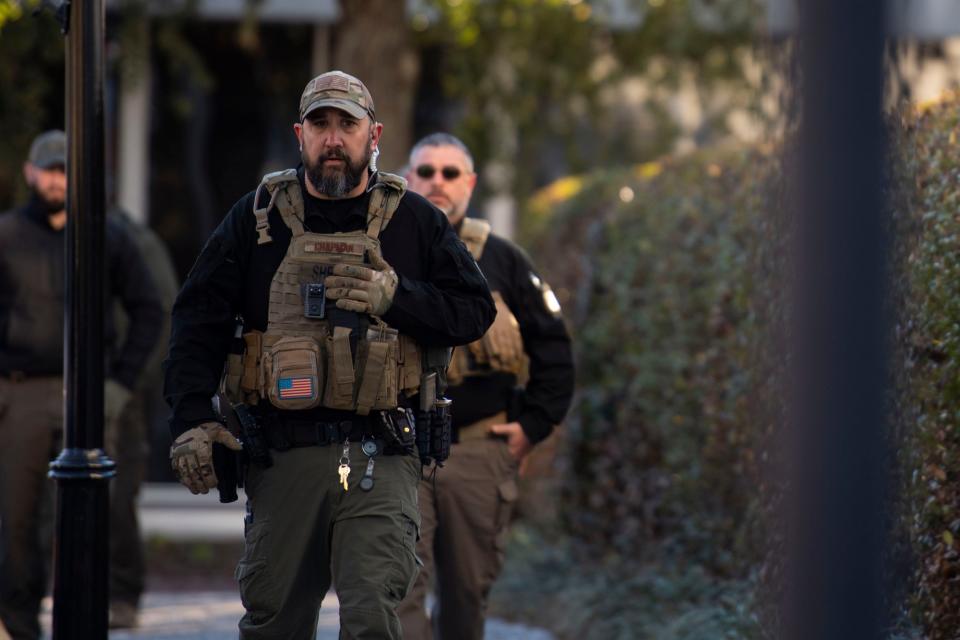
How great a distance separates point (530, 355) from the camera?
6121 millimetres

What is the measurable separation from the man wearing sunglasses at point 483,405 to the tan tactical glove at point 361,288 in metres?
1.44

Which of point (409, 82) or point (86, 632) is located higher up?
point (409, 82)

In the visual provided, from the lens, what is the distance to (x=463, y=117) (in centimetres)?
1316

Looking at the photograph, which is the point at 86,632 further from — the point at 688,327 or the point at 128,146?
the point at 128,146

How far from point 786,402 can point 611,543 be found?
6.78 m

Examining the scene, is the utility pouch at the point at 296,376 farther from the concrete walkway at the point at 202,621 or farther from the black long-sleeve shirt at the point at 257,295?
the concrete walkway at the point at 202,621

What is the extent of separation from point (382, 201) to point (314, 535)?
3.05 feet

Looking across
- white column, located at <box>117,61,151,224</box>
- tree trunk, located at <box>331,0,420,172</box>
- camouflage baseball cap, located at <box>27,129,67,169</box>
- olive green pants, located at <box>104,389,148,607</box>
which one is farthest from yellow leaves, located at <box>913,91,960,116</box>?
white column, located at <box>117,61,151,224</box>

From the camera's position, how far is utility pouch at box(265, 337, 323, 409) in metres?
4.35

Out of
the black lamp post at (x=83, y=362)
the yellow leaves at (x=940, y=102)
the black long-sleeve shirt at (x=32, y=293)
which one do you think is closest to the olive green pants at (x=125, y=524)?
the black long-sleeve shirt at (x=32, y=293)

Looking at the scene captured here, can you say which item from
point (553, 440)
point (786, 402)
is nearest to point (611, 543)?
point (553, 440)

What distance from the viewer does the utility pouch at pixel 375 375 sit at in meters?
4.41

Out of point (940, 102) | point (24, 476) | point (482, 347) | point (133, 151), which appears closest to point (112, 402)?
point (24, 476)

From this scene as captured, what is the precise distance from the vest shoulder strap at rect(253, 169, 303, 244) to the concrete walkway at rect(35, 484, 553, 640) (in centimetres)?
360
